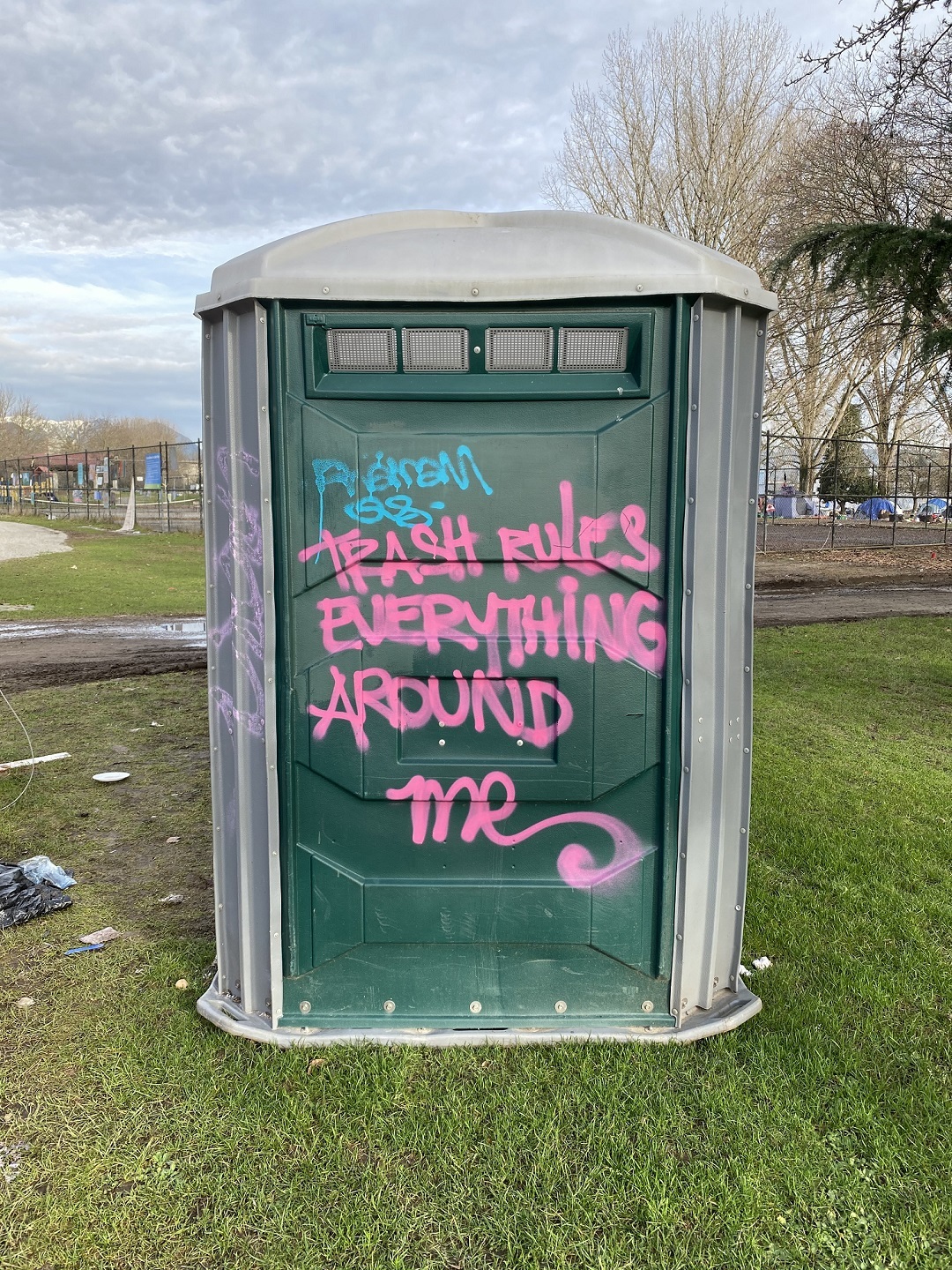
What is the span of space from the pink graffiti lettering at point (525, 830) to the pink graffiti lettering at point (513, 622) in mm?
435

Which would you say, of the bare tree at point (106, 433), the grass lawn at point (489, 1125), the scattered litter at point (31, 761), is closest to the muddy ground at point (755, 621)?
the scattered litter at point (31, 761)

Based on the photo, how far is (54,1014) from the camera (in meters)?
3.02

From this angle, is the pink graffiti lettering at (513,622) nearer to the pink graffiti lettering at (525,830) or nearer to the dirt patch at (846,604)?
the pink graffiti lettering at (525,830)

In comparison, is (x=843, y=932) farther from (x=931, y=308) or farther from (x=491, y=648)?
(x=931, y=308)

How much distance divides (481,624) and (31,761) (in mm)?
4052

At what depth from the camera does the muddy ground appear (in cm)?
890

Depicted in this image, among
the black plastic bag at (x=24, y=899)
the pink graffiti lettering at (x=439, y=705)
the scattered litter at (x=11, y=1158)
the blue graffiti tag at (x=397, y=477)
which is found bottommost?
the scattered litter at (x=11, y=1158)

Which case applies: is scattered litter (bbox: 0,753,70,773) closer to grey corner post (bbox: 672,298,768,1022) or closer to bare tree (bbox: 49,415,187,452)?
grey corner post (bbox: 672,298,768,1022)

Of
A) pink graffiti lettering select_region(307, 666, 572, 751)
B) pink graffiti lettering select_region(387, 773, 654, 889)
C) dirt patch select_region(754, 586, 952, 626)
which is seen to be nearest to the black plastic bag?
pink graffiti lettering select_region(307, 666, 572, 751)

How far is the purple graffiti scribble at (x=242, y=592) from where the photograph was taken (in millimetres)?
2740

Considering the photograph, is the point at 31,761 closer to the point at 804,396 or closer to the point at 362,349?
the point at 362,349

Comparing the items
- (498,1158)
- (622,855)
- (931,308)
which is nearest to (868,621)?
(931,308)

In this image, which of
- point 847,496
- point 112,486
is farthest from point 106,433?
point 847,496

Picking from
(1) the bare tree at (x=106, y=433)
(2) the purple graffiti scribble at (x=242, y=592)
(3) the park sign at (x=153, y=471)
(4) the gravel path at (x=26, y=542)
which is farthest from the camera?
(1) the bare tree at (x=106, y=433)
